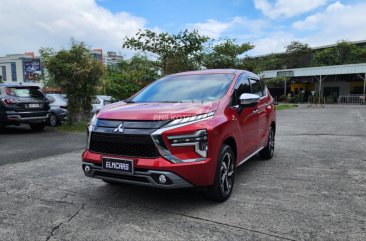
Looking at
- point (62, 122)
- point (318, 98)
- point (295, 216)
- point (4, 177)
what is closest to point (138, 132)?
point (295, 216)

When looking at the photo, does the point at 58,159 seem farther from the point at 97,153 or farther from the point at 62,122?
the point at 62,122

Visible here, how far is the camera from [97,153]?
4039 mm

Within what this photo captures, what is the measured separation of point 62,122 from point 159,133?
11.5m

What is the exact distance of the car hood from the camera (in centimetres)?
375

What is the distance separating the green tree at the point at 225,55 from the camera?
19859mm

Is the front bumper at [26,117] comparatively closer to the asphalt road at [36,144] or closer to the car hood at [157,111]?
the asphalt road at [36,144]

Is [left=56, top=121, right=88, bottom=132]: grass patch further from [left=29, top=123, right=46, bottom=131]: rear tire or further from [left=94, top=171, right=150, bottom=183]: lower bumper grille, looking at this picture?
[left=94, top=171, right=150, bottom=183]: lower bumper grille

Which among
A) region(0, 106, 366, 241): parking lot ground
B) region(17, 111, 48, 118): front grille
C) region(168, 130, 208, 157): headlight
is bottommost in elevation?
region(0, 106, 366, 241): parking lot ground

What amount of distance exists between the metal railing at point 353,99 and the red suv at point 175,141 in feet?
116

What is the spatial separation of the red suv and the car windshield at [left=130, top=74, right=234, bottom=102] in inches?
0.6

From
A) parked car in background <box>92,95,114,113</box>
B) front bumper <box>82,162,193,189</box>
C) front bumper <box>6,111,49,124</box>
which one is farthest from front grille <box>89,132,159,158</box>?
parked car in background <box>92,95,114,113</box>

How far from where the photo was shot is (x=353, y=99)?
37.1m

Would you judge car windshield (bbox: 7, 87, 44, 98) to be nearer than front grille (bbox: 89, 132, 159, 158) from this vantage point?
No

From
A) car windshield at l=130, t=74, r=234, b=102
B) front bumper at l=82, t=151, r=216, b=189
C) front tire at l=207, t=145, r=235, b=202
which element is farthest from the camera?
car windshield at l=130, t=74, r=234, b=102
